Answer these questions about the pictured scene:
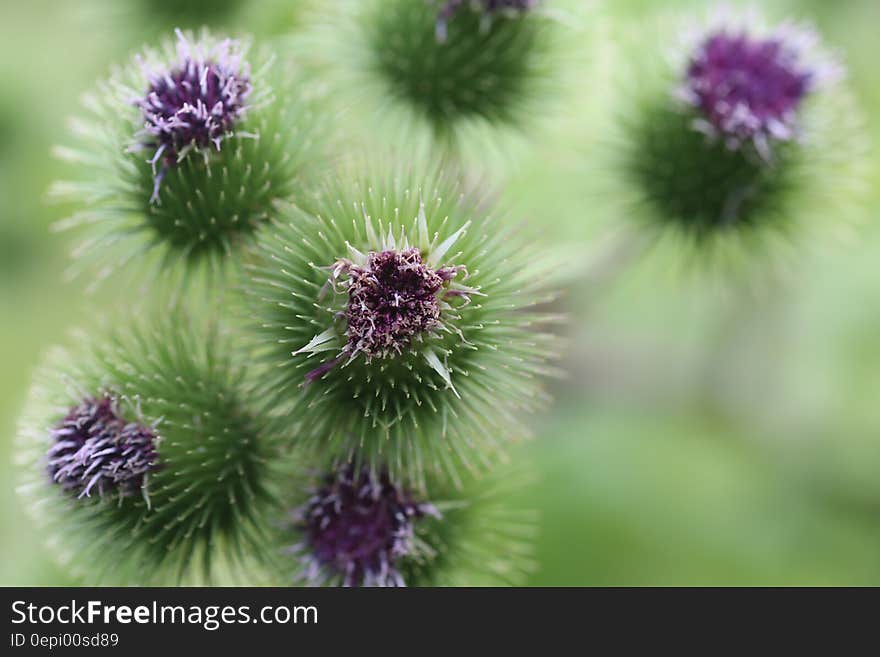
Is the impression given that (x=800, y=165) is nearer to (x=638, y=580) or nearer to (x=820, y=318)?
(x=820, y=318)

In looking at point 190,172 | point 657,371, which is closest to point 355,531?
point 190,172

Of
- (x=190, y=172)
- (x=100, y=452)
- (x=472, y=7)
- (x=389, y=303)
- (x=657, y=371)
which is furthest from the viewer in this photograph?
(x=657, y=371)

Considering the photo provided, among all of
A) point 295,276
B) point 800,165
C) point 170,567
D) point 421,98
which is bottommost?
point 170,567

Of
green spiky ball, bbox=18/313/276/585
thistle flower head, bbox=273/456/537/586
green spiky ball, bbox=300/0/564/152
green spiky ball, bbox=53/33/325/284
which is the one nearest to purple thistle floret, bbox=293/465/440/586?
thistle flower head, bbox=273/456/537/586

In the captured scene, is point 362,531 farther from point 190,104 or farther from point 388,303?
point 190,104

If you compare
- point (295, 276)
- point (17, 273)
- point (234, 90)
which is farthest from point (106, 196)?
point (17, 273)

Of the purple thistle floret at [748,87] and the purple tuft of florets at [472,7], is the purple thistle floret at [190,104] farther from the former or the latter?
the purple thistle floret at [748,87]
